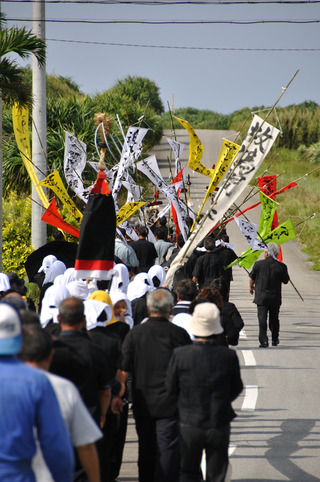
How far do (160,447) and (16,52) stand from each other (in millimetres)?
7632

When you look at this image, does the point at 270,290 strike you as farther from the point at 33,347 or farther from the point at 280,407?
the point at 33,347

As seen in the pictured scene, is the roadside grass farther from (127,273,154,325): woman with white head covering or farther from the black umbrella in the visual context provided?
(127,273,154,325): woman with white head covering

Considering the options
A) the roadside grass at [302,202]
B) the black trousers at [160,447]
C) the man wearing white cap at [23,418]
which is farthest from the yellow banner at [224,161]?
the roadside grass at [302,202]

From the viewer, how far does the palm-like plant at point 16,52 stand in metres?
11.0

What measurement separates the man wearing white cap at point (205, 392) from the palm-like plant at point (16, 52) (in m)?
7.17

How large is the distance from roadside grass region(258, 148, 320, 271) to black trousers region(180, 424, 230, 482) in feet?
49.3

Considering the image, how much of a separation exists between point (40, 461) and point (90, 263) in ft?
14.0

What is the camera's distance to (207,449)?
5.05m

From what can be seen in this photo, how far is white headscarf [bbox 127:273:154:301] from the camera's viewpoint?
26.8ft

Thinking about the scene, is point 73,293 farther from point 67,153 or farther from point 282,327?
point 282,327

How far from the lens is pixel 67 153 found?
11.2 metres

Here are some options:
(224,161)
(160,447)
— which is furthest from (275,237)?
(160,447)

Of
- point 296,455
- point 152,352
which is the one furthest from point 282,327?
point 152,352

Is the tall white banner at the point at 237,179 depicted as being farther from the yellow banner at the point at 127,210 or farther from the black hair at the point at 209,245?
the black hair at the point at 209,245
